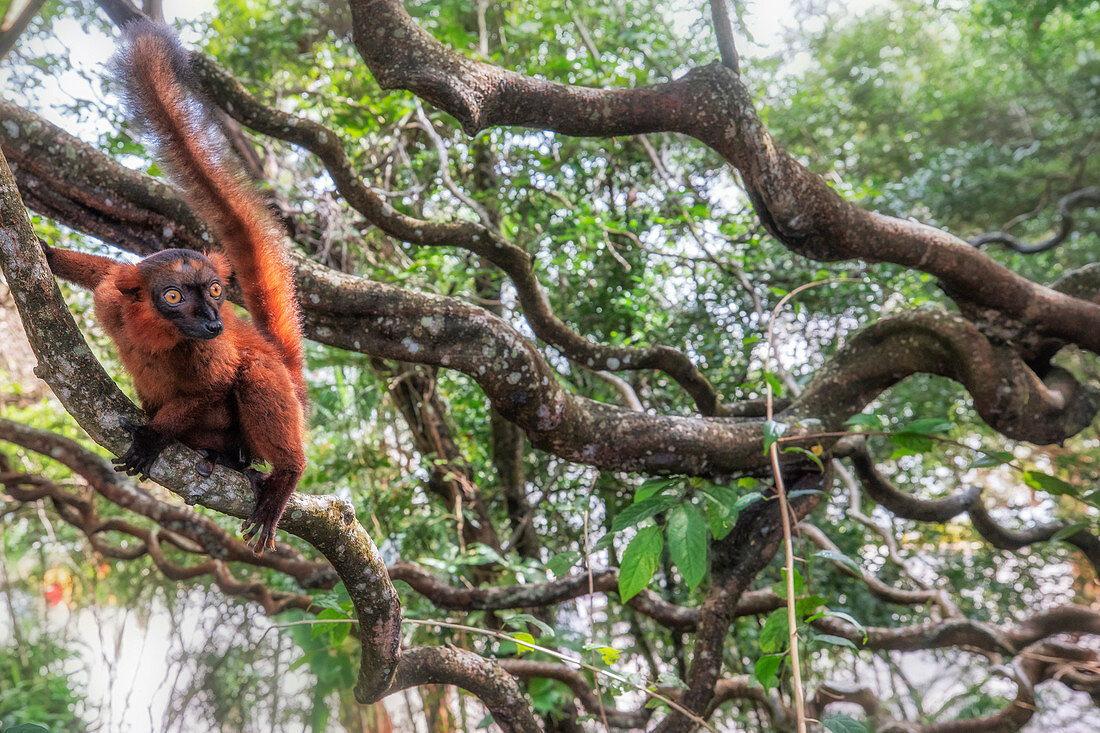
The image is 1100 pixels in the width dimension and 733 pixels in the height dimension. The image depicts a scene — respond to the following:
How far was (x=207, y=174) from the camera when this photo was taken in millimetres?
1471

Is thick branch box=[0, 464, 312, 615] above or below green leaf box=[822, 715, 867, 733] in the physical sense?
above

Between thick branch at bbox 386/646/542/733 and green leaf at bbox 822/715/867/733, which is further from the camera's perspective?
thick branch at bbox 386/646/542/733

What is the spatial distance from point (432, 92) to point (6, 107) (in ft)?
4.23

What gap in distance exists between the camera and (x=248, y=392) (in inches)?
57.1

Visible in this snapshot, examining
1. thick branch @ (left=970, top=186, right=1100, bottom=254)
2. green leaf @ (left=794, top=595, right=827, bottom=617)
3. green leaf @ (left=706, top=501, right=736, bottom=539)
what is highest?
thick branch @ (left=970, top=186, right=1100, bottom=254)

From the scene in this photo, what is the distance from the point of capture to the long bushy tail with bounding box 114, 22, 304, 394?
1.39m

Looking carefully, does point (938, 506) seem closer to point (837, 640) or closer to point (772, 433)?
point (837, 640)

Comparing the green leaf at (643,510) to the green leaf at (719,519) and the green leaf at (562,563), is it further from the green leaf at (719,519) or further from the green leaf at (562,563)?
the green leaf at (562,563)

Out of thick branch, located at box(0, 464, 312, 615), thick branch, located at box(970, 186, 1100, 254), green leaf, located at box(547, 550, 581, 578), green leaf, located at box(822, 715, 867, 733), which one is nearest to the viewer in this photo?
green leaf, located at box(822, 715, 867, 733)

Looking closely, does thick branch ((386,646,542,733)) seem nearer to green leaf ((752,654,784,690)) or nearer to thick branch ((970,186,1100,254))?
green leaf ((752,654,784,690))

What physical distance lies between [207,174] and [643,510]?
1.29m

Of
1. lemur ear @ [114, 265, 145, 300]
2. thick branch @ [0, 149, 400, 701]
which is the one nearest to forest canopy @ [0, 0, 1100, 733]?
thick branch @ [0, 149, 400, 701]

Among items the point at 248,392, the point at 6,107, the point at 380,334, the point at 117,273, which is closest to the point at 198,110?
the point at 117,273

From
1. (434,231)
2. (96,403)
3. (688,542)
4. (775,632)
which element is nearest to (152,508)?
(434,231)
